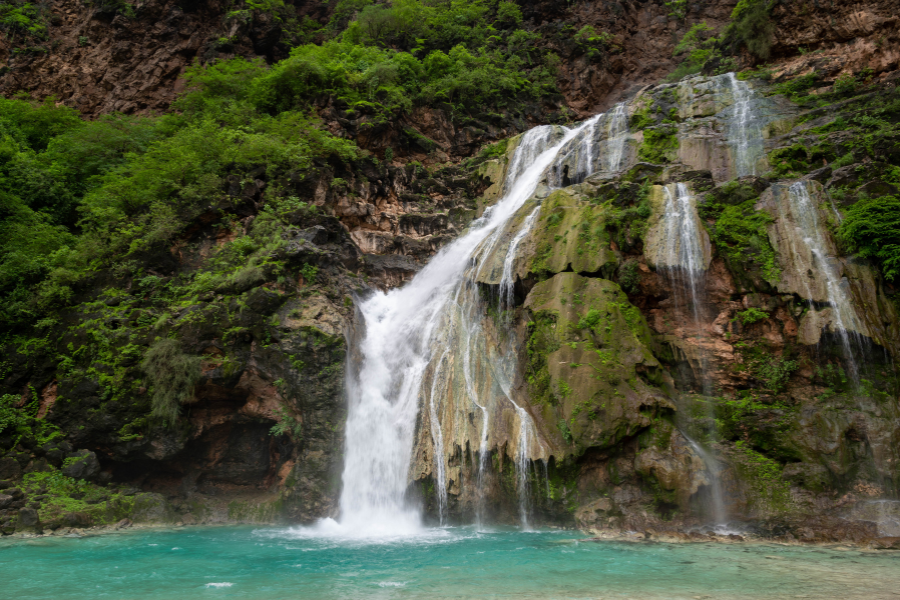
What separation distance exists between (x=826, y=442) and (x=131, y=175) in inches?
987

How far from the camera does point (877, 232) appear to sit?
12.8m

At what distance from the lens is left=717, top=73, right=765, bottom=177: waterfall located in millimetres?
18047

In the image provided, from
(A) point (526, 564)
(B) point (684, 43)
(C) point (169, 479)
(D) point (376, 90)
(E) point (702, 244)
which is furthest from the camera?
(B) point (684, 43)

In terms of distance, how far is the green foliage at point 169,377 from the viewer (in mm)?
14734

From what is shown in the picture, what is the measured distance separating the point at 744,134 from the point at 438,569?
1848 centimetres

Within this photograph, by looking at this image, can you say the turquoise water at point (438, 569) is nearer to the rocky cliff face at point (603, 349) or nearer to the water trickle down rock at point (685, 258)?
the rocky cliff face at point (603, 349)

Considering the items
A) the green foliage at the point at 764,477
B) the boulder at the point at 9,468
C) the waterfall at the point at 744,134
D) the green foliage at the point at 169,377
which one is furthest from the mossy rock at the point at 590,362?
the boulder at the point at 9,468

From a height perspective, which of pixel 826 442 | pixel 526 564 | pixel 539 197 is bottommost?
pixel 526 564

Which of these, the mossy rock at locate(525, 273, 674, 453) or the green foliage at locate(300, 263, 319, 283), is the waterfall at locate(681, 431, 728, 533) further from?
the green foliage at locate(300, 263, 319, 283)

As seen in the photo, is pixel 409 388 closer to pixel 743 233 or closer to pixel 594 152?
pixel 743 233

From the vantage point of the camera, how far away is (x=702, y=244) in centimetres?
1445

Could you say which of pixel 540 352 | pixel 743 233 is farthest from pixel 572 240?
pixel 743 233

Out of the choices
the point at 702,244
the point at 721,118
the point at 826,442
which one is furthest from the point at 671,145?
the point at 826,442

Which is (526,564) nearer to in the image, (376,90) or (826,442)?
(826,442)
